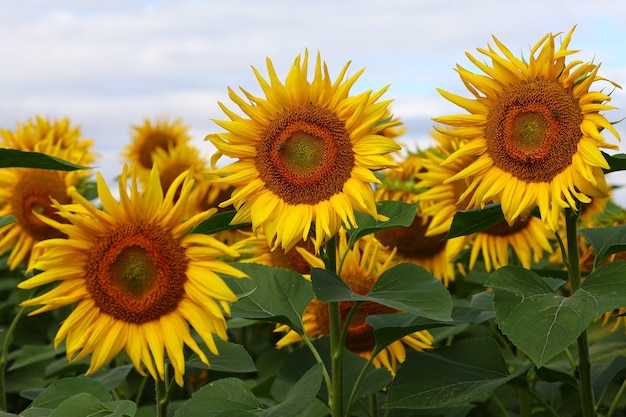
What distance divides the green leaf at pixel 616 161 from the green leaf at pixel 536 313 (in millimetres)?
330

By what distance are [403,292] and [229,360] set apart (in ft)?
1.63

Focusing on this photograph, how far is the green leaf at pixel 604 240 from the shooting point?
89.7 inches

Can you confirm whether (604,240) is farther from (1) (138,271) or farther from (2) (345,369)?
(1) (138,271)

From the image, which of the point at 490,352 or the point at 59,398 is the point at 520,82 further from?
the point at 59,398

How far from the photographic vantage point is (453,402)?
2.07 metres

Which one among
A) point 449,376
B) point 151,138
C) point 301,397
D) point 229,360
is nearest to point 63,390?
point 229,360

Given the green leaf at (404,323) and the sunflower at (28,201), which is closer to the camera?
the green leaf at (404,323)

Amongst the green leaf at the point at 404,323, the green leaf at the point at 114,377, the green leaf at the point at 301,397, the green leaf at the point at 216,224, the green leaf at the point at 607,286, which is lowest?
the green leaf at the point at 114,377

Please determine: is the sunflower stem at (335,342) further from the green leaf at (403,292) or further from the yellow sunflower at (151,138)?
the yellow sunflower at (151,138)

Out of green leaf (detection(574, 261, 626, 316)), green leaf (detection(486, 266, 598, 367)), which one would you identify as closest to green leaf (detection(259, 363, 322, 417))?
green leaf (detection(486, 266, 598, 367))

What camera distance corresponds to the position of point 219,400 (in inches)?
80.3

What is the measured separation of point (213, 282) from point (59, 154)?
212 cm

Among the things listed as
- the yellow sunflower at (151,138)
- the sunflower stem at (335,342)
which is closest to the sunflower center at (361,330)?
the sunflower stem at (335,342)

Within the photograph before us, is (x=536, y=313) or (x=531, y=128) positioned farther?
(x=531, y=128)
